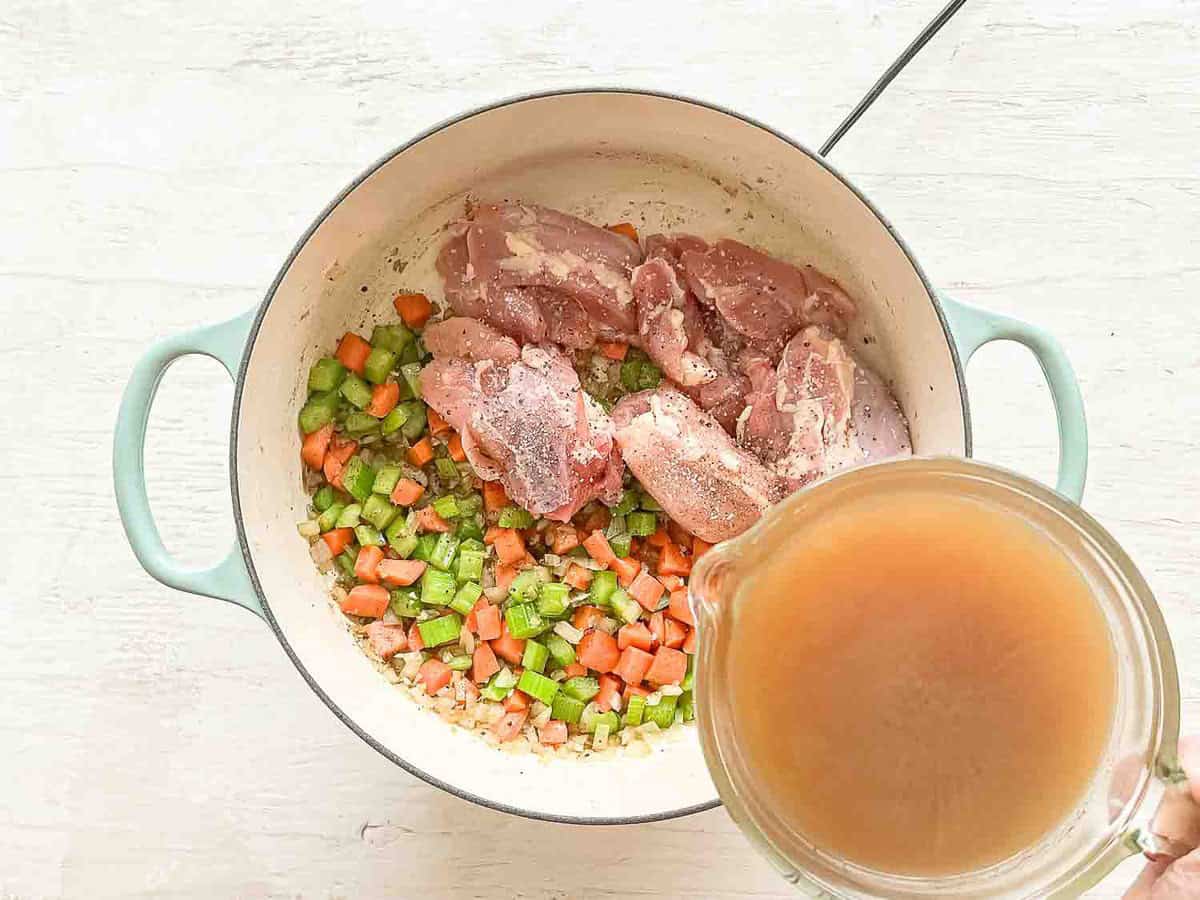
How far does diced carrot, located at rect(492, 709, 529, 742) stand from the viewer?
1414mm

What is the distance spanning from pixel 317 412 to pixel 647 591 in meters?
0.48

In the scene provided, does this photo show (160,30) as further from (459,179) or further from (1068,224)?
(1068,224)

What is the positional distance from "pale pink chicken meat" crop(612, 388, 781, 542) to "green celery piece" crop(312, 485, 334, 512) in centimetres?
39

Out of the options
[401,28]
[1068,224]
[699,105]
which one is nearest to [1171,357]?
[1068,224]

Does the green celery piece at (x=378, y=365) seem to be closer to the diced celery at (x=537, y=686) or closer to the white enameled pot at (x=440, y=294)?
the white enameled pot at (x=440, y=294)

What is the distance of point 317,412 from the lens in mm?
1429

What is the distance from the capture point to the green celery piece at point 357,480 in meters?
1.44

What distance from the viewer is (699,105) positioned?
4.11 ft

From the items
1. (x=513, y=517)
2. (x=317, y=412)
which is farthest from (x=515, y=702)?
(x=317, y=412)

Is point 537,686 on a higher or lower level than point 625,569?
lower

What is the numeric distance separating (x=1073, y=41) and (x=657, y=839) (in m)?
1.16

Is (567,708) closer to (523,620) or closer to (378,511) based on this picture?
(523,620)

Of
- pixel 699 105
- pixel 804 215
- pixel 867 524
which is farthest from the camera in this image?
pixel 804 215

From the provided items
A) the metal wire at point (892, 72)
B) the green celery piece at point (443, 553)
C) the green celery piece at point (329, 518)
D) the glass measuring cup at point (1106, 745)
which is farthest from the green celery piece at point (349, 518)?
the metal wire at point (892, 72)
